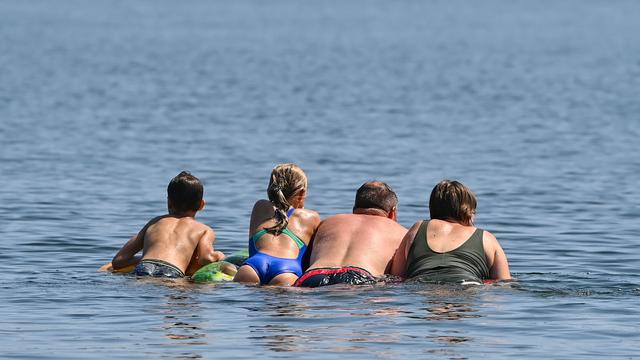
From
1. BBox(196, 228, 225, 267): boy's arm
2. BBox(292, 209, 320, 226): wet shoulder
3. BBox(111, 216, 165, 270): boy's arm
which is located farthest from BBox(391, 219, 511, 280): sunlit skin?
BBox(111, 216, 165, 270): boy's arm

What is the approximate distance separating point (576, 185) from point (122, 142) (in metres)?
9.74

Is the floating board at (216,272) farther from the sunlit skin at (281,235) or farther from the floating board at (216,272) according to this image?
the sunlit skin at (281,235)

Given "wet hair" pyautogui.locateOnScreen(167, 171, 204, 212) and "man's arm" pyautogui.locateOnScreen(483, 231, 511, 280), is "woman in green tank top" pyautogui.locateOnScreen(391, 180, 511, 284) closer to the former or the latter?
"man's arm" pyautogui.locateOnScreen(483, 231, 511, 280)

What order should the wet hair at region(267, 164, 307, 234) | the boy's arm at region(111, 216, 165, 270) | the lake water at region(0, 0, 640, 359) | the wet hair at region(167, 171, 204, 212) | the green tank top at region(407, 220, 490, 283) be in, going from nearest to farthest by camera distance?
the lake water at region(0, 0, 640, 359), the green tank top at region(407, 220, 490, 283), the wet hair at region(267, 164, 307, 234), the wet hair at region(167, 171, 204, 212), the boy's arm at region(111, 216, 165, 270)

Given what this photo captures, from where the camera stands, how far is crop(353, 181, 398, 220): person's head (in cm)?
1304

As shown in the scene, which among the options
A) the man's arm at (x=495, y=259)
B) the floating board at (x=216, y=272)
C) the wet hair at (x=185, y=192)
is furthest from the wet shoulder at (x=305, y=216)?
the man's arm at (x=495, y=259)

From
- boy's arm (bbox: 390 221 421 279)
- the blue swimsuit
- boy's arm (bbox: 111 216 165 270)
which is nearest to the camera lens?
boy's arm (bbox: 390 221 421 279)

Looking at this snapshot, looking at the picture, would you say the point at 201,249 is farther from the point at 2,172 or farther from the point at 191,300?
the point at 2,172

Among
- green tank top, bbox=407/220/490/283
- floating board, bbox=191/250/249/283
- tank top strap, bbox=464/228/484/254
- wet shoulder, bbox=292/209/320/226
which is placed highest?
wet shoulder, bbox=292/209/320/226

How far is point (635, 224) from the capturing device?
1855cm

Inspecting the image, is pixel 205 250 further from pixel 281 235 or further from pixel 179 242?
pixel 281 235

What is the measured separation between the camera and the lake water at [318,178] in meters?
11.0

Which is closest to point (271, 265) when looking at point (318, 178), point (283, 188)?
point (283, 188)

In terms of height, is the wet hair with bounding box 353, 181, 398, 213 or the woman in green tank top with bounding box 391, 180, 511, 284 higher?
the wet hair with bounding box 353, 181, 398, 213
